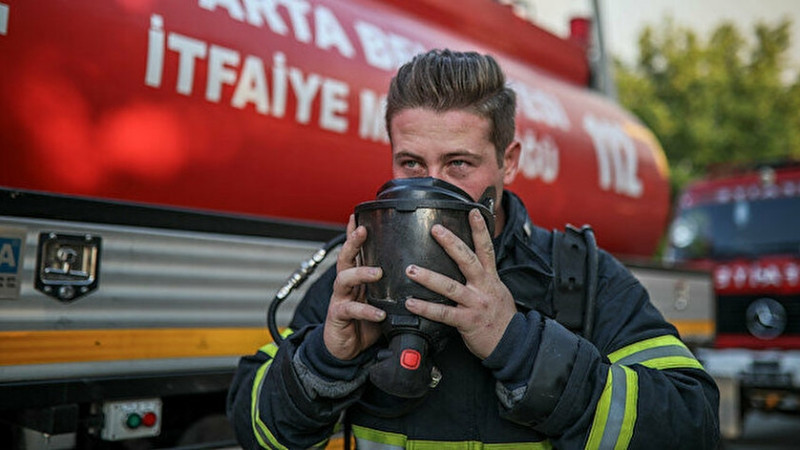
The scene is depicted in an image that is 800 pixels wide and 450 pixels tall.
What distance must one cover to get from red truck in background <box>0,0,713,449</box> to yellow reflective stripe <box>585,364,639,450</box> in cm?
124

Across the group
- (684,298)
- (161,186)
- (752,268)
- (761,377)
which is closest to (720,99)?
(752,268)

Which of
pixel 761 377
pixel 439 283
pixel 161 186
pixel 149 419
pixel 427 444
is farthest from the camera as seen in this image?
pixel 761 377

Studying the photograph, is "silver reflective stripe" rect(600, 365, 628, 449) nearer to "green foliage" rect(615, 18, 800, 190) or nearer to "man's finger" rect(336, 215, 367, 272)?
"man's finger" rect(336, 215, 367, 272)

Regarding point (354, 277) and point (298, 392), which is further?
point (298, 392)

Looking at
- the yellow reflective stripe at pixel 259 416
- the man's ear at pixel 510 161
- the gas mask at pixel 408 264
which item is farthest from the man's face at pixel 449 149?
the yellow reflective stripe at pixel 259 416

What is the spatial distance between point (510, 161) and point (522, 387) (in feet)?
1.98

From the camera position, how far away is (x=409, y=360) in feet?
4.66

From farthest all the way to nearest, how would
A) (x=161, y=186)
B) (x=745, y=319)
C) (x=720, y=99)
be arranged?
(x=720, y=99)
(x=745, y=319)
(x=161, y=186)

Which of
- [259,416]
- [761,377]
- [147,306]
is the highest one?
[147,306]

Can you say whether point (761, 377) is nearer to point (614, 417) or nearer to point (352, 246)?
point (614, 417)

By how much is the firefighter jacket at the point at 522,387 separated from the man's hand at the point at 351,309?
0.04 m

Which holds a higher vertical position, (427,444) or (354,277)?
(354,277)

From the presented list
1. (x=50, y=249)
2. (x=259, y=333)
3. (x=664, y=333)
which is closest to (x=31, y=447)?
(x=50, y=249)

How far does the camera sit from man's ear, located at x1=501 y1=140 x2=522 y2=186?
1.84 m
